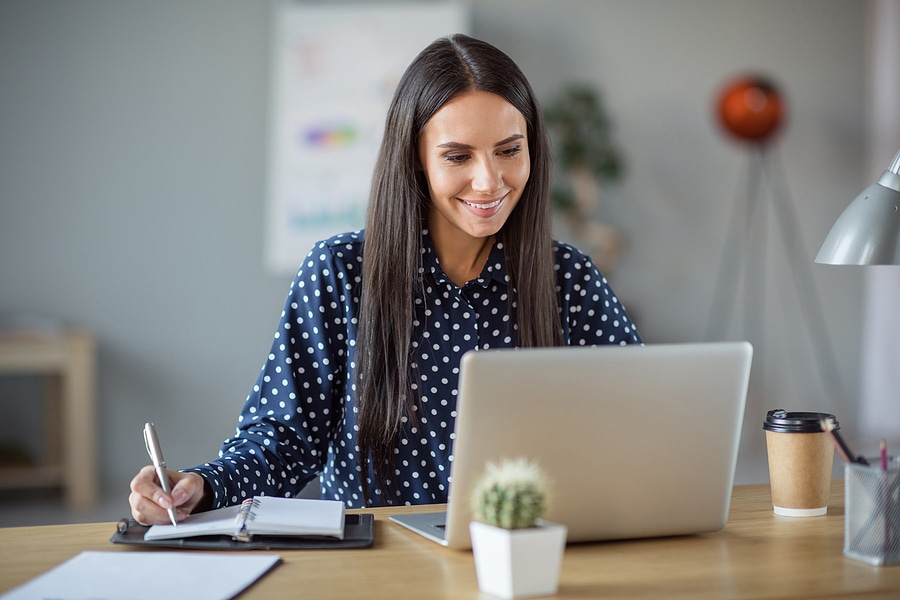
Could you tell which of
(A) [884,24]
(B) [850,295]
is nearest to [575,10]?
(A) [884,24]

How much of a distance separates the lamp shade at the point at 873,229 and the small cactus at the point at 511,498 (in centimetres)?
53

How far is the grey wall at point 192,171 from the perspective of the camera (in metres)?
3.98

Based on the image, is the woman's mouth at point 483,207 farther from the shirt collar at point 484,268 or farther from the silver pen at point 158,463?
the silver pen at point 158,463

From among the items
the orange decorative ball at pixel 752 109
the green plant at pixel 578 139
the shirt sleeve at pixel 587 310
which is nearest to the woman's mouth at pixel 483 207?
the shirt sleeve at pixel 587 310

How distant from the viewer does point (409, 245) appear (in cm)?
167

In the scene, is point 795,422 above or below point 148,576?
above

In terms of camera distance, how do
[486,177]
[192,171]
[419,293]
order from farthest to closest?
[192,171] < [419,293] < [486,177]

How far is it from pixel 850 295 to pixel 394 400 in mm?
3778

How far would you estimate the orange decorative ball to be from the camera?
4.16 metres

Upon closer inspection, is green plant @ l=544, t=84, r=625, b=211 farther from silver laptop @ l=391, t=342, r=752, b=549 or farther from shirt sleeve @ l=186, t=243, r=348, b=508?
silver laptop @ l=391, t=342, r=752, b=549

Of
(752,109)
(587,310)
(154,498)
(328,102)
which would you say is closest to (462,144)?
(587,310)

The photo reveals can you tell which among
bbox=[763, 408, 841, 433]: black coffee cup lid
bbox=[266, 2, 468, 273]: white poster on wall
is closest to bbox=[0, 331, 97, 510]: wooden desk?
bbox=[266, 2, 468, 273]: white poster on wall

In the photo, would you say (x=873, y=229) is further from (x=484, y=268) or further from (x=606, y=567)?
(x=484, y=268)

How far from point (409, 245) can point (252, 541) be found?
669 millimetres
